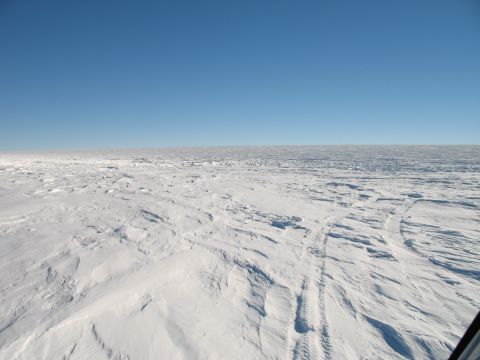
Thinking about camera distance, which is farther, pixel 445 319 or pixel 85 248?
pixel 85 248

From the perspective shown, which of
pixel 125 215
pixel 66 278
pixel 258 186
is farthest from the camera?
pixel 258 186

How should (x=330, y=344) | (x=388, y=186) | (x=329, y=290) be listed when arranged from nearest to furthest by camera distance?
(x=330, y=344)
(x=329, y=290)
(x=388, y=186)

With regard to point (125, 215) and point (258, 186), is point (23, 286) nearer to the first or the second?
Answer: point (125, 215)

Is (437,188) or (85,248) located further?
(437,188)

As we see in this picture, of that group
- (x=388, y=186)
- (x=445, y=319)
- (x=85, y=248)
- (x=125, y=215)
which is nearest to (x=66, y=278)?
(x=85, y=248)

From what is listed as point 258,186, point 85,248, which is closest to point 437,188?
point 258,186

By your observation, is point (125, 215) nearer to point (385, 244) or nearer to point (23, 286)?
point (23, 286)
